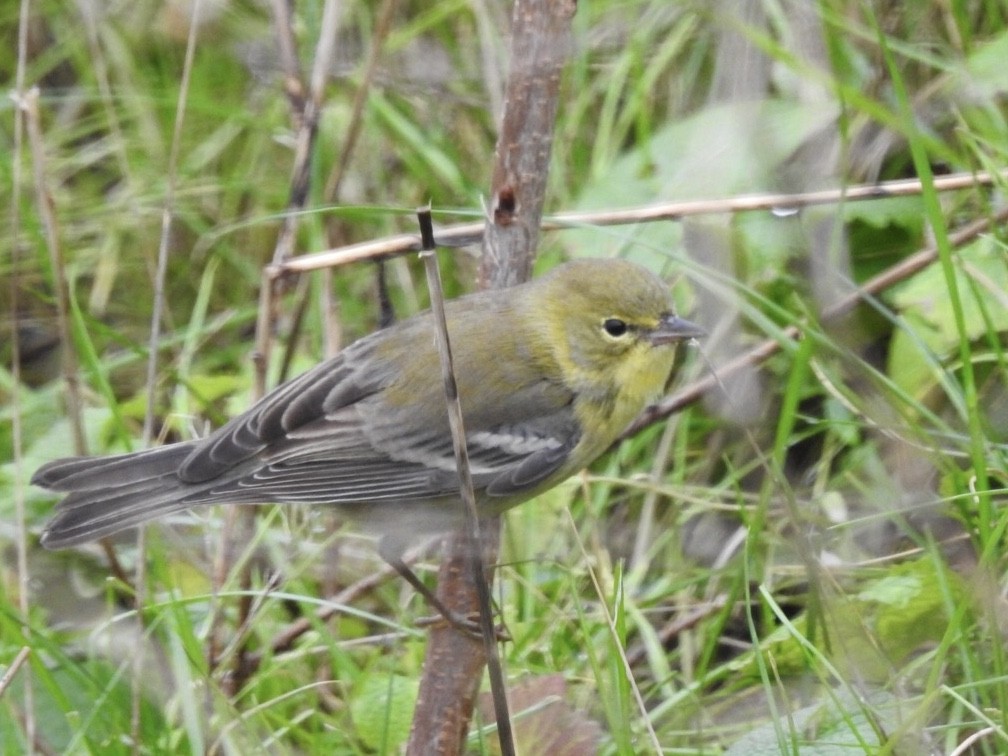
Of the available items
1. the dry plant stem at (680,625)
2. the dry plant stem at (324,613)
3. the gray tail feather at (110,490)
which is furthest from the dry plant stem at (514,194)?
the gray tail feather at (110,490)

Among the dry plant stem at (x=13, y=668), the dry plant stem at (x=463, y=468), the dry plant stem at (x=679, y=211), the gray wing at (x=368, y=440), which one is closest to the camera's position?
the dry plant stem at (x=463, y=468)

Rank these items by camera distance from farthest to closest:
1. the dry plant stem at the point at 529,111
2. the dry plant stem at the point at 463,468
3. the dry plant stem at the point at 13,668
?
the dry plant stem at the point at 529,111
the dry plant stem at the point at 13,668
the dry plant stem at the point at 463,468

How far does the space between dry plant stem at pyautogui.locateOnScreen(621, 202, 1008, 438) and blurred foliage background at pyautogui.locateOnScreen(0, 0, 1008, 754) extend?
0.04 m

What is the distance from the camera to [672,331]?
2.97 metres

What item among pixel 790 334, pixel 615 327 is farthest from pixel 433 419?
pixel 790 334

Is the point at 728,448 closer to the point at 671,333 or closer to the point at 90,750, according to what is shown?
the point at 671,333

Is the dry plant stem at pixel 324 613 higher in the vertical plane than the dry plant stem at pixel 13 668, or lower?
higher

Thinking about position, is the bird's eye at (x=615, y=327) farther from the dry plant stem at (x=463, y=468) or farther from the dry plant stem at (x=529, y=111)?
the dry plant stem at (x=463, y=468)

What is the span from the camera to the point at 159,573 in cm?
315

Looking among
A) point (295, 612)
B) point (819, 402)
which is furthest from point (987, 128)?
point (295, 612)

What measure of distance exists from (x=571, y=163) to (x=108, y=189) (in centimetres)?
177

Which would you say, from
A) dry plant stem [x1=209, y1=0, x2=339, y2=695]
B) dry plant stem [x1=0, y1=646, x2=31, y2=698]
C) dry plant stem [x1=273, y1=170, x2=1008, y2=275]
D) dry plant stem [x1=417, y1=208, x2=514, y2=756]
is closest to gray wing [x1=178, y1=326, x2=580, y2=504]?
dry plant stem [x1=209, y1=0, x2=339, y2=695]

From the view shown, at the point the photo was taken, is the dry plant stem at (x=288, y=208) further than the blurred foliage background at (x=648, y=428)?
Yes

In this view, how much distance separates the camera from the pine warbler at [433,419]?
9.93 feet
